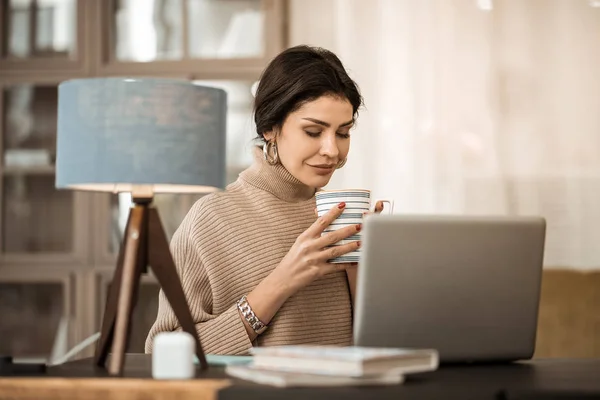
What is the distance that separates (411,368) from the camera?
130 centimetres

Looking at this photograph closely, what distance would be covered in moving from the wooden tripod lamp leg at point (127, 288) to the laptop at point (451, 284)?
0.34 metres

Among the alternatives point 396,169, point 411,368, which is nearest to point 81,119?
point 411,368

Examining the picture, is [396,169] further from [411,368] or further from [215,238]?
[411,368]

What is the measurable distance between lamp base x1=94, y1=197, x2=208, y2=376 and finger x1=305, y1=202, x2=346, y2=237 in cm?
37

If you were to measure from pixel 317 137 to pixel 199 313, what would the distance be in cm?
46

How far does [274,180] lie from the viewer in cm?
221

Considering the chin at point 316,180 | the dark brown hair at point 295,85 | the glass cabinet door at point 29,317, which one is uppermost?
the dark brown hair at point 295,85

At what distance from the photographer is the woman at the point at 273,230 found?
76.9 inches

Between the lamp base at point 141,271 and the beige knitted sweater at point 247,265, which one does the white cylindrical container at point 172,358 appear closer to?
the lamp base at point 141,271

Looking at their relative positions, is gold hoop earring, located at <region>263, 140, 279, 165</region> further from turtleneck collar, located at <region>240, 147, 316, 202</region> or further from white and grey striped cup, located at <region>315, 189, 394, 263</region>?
white and grey striped cup, located at <region>315, 189, 394, 263</region>

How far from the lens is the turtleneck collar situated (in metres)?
2.20

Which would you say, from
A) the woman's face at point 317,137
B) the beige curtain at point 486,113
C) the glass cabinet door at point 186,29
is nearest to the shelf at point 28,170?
the glass cabinet door at point 186,29

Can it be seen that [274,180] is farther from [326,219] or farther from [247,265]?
[326,219]

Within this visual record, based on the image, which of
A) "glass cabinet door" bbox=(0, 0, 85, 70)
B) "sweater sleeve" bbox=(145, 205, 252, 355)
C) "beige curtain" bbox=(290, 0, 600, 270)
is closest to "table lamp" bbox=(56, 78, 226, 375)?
"sweater sleeve" bbox=(145, 205, 252, 355)
